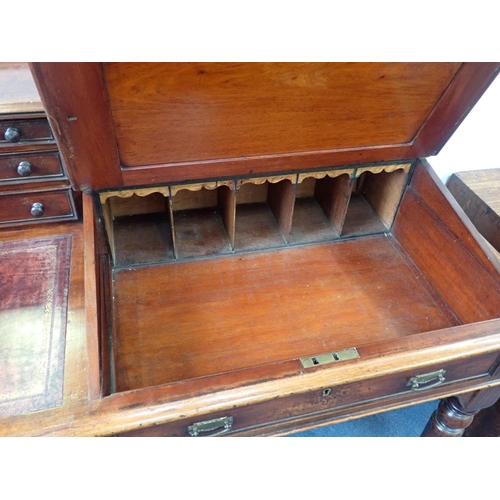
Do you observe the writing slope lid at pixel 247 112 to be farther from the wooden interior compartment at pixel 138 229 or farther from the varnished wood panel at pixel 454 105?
the wooden interior compartment at pixel 138 229

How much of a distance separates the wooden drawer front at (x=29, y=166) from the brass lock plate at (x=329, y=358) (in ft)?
2.40

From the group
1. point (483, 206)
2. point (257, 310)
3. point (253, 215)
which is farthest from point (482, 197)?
point (257, 310)

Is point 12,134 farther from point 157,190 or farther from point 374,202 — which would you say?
point 374,202

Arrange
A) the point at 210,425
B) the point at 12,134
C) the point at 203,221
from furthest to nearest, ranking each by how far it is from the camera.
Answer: the point at 203,221, the point at 12,134, the point at 210,425

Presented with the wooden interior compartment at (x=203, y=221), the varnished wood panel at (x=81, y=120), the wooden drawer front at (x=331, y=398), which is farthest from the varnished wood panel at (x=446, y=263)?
the varnished wood panel at (x=81, y=120)

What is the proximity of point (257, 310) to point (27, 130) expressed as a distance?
677 mm

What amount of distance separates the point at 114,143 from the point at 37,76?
0.59 ft

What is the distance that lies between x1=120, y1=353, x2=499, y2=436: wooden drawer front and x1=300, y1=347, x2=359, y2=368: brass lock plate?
0.21 ft

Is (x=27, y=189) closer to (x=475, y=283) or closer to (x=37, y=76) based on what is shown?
(x=37, y=76)

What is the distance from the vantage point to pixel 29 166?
92 centimetres

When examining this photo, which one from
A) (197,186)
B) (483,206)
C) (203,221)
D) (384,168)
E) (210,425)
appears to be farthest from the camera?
(483,206)

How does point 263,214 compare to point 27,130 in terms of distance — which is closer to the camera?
point 27,130

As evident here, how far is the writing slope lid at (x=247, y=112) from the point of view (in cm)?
70
